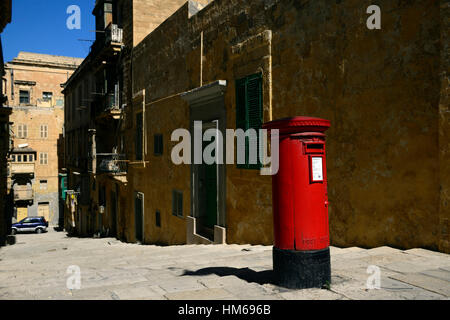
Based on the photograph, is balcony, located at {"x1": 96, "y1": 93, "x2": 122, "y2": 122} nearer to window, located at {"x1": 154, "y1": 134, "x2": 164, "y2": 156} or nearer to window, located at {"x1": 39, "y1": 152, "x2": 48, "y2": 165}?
window, located at {"x1": 154, "y1": 134, "x2": 164, "y2": 156}

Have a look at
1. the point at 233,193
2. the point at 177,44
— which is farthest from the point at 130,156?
the point at 233,193

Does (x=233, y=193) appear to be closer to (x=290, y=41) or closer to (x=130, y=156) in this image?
(x=290, y=41)

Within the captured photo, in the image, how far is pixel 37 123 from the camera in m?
41.5

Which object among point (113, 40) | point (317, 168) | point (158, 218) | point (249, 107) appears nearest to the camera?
point (317, 168)

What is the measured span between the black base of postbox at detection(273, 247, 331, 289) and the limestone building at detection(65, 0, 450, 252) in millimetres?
2018

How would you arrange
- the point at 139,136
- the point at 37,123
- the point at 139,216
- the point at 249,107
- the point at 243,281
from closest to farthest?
the point at 243,281 < the point at 249,107 < the point at 139,136 < the point at 139,216 < the point at 37,123

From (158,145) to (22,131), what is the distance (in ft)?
106

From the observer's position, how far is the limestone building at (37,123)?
131 ft

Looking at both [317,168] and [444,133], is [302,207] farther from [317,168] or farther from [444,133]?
[444,133]

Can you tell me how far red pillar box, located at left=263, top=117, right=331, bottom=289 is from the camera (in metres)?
4.09

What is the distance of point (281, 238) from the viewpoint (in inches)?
168

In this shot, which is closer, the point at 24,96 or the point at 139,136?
the point at 139,136

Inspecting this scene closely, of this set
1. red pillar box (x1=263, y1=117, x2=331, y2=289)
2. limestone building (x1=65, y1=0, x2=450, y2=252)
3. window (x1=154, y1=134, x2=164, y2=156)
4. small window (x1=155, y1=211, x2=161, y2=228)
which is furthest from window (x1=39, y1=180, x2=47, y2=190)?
red pillar box (x1=263, y1=117, x2=331, y2=289)

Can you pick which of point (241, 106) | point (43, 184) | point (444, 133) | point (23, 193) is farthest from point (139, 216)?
point (43, 184)
